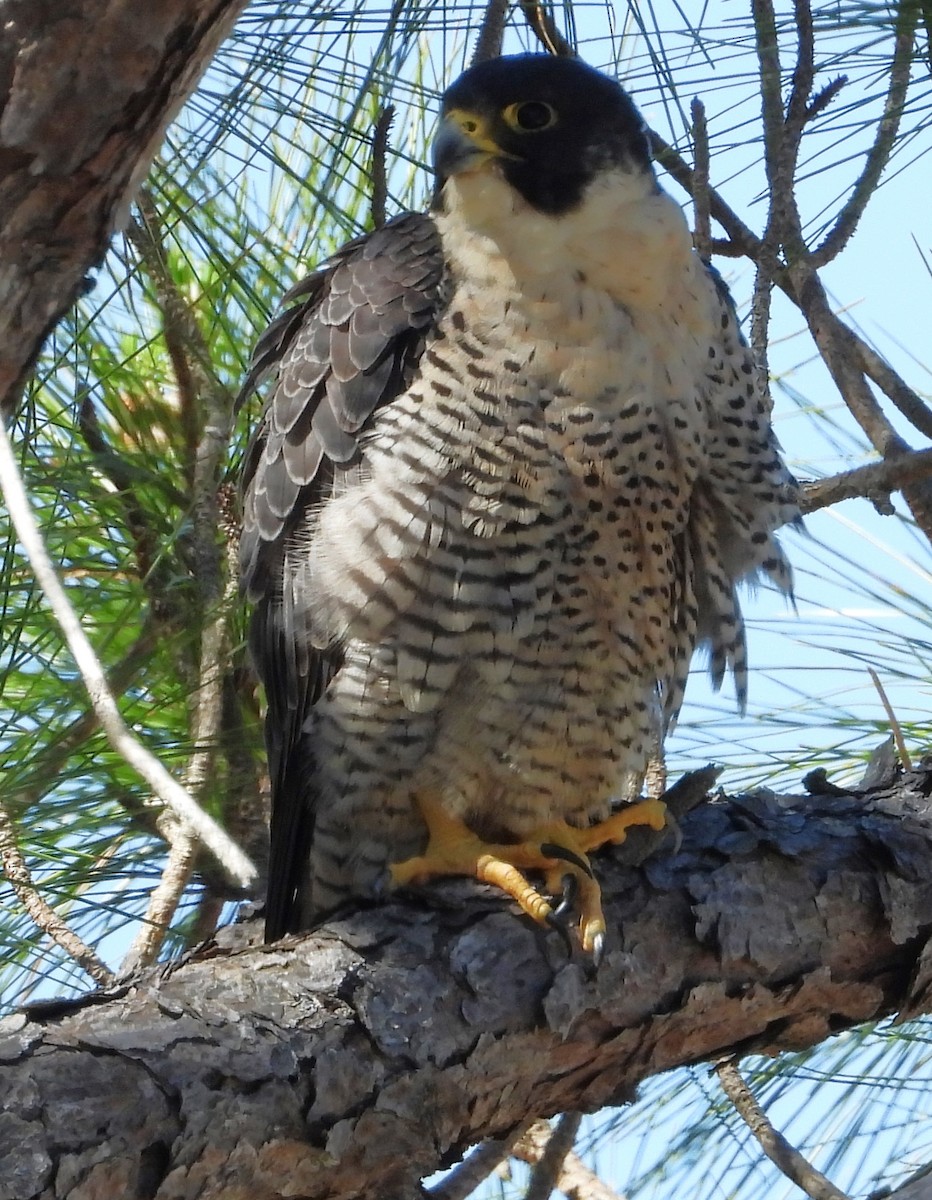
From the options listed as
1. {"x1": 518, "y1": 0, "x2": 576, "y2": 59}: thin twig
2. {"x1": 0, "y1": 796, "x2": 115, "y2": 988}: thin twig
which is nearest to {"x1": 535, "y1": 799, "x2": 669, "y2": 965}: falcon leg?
{"x1": 0, "y1": 796, "x2": 115, "y2": 988}: thin twig

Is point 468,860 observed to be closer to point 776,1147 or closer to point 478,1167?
point 478,1167

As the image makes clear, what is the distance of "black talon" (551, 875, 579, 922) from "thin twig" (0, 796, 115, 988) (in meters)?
0.72

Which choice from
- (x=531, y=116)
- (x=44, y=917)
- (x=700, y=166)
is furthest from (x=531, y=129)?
(x=44, y=917)

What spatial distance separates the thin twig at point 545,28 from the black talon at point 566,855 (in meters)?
1.65

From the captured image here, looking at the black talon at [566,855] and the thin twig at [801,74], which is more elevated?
the thin twig at [801,74]

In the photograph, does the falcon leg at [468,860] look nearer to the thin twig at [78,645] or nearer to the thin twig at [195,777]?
the thin twig at [195,777]

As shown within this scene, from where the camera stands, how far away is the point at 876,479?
233cm

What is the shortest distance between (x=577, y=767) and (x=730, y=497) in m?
0.58

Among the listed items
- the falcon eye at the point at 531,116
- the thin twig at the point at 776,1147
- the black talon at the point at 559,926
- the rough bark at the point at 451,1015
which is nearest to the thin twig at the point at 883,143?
the falcon eye at the point at 531,116

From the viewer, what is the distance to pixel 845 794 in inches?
97.0

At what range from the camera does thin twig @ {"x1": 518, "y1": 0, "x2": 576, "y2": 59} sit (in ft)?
9.18

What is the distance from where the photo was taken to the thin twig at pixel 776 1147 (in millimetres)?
2139

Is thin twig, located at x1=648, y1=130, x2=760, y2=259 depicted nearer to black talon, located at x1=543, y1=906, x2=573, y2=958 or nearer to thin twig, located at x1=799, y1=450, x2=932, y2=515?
thin twig, located at x1=799, y1=450, x2=932, y2=515

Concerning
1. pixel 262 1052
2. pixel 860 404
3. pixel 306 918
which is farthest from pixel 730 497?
pixel 262 1052
